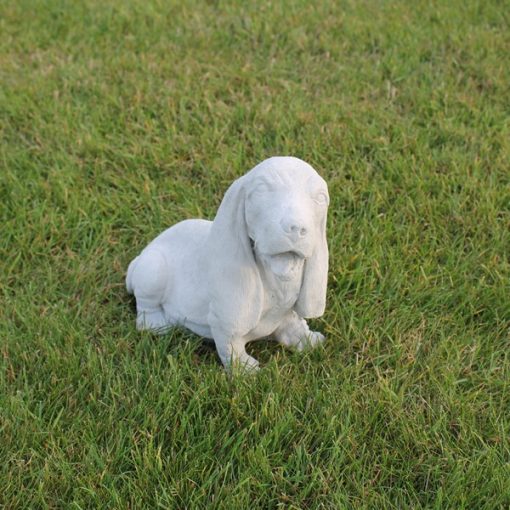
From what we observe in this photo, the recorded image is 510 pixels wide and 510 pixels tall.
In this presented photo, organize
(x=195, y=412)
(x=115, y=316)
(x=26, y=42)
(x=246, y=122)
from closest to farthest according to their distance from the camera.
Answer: (x=195, y=412)
(x=115, y=316)
(x=246, y=122)
(x=26, y=42)

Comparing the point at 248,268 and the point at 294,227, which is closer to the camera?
the point at 294,227

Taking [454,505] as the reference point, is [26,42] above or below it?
above

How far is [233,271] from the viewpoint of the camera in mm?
2379

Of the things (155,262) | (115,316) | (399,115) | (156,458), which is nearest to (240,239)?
(155,262)

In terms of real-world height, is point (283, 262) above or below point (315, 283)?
above

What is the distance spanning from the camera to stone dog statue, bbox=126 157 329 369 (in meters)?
2.11

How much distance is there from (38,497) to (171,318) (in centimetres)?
83

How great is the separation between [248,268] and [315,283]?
232 millimetres

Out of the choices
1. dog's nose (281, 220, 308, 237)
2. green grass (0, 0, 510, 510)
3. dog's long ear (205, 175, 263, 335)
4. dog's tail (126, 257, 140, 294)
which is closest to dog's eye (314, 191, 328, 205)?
dog's nose (281, 220, 308, 237)

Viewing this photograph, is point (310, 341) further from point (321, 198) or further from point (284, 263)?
point (321, 198)

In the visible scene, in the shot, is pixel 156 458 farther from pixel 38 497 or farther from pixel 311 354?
pixel 311 354

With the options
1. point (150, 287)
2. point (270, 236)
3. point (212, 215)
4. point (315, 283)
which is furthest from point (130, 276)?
point (270, 236)

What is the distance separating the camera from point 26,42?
486cm

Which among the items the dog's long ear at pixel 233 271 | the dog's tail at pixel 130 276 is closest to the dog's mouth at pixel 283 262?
the dog's long ear at pixel 233 271
